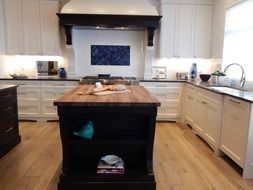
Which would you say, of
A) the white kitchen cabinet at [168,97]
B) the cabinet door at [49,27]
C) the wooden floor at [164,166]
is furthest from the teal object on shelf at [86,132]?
the cabinet door at [49,27]

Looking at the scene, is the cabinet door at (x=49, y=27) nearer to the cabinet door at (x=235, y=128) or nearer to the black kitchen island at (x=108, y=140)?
the black kitchen island at (x=108, y=140)

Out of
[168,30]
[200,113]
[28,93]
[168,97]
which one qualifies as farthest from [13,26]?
[200,113]

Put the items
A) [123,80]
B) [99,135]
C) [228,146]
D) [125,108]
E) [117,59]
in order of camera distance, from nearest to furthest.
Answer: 1. [125,108]
2. [99,135]
3. [228,146]
4. [123,80]
5. [117,59]

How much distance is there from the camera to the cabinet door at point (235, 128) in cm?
274

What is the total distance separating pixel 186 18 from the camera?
497 centimetres

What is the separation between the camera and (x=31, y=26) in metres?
4.89

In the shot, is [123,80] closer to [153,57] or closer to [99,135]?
Answer: [153,57]

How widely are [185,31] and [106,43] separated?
1.71 m

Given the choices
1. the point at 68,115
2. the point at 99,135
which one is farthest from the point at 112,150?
the point at 68,115

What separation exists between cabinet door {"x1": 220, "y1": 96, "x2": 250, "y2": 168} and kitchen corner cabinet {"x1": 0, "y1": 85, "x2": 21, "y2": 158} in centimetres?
301

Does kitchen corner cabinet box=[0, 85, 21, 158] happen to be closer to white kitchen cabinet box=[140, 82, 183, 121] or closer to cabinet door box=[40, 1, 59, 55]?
cabinet door box=[40, 1, 59, 55]

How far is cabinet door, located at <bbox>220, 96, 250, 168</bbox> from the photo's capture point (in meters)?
2.74

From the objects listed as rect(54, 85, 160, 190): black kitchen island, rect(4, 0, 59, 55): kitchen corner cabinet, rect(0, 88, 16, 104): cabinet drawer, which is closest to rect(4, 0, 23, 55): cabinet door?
rect(4, 0, 59, 55): kitchen corner cabinet

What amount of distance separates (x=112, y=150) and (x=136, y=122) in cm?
40
